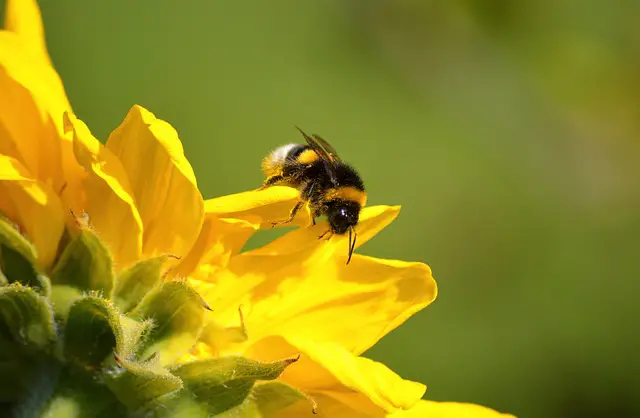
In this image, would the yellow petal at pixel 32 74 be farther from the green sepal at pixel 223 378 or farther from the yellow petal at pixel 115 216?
the green sepal at pixel 223 378

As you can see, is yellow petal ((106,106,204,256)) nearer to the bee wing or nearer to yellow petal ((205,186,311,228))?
yellow petal ((205,186,311,228))

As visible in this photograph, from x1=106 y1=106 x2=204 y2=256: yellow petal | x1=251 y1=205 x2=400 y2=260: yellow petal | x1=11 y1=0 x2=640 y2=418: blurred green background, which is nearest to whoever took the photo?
x1=106 y1=106 x2=204 y2=256: yellow petal

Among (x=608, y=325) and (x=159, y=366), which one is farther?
(x=608, y=325)

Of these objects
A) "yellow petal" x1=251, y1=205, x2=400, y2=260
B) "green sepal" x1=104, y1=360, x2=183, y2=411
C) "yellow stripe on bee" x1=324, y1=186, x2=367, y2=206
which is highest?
"yellow stripe on bee" x1=324, y1=186, x2=367, y2=206

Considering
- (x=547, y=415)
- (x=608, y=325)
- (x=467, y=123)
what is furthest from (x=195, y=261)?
(x=467, y=123)

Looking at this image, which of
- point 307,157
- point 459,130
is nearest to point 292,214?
point 307,157

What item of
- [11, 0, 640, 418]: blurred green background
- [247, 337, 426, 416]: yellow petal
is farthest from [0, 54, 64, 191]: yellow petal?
[11, 0, 640, 418]: blurred green background

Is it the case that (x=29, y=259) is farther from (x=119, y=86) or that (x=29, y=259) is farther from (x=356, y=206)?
(x=119, y=86)
